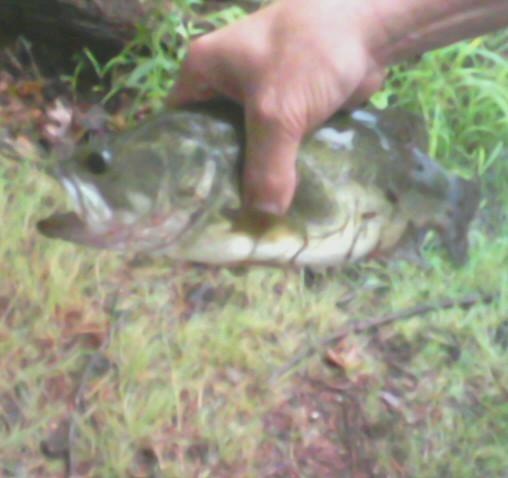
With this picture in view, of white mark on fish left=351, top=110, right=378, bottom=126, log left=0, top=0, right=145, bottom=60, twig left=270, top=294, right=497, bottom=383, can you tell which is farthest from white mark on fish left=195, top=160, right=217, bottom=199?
log left=0, top=0, right=145, bottom=60

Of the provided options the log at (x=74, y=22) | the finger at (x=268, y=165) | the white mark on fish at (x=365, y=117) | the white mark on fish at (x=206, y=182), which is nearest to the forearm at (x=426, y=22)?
the white mark on fish at (x=365, y=117)

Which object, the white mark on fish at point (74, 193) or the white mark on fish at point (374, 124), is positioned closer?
the white mark on fish at point (74, 193)

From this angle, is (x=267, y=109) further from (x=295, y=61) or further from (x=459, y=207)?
(x=459, y=207)

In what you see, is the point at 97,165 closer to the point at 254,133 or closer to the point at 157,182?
the point at 157,182

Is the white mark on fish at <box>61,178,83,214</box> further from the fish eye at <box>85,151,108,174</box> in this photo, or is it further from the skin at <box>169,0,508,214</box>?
the skin at <box>169,0,508,214</box>

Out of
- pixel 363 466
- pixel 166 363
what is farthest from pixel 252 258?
pixel 363 466

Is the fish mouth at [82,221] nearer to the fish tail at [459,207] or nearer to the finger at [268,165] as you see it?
the finger at [268,165]
